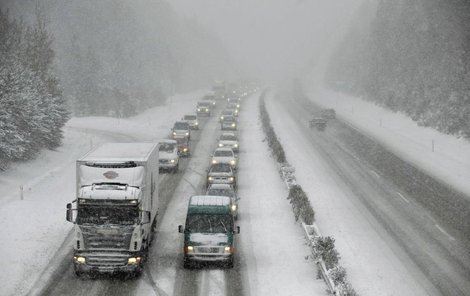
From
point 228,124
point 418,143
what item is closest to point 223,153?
point 228,124

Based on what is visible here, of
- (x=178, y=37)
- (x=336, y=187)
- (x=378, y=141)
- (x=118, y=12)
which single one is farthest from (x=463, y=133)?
(x=178, y=37)

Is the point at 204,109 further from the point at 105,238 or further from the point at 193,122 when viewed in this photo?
the point at 105,238

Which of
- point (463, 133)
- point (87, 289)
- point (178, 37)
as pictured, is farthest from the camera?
point (178, 37)

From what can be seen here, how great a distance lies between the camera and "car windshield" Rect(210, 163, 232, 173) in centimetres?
3475

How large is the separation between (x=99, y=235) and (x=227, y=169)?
16265 mm

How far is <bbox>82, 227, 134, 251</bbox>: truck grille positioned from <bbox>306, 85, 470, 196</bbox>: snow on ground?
22.7 m

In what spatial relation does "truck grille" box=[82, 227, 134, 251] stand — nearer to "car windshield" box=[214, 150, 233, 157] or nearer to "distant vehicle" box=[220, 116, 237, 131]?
"car windshield" box=[214, 150, 233, 157]

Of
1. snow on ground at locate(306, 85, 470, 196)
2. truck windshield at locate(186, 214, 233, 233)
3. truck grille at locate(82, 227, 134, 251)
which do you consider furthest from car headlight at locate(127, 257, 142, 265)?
snow on ground at locate(306, 85, 470, 196)

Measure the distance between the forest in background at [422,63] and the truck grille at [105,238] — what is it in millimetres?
40686

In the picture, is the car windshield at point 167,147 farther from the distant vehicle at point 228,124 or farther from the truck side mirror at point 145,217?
the distant vehicle at point 228,124

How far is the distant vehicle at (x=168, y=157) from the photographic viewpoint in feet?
129

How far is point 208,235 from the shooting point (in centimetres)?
2081

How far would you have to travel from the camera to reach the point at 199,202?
21969 mm

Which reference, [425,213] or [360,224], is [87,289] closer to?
[360,224]
